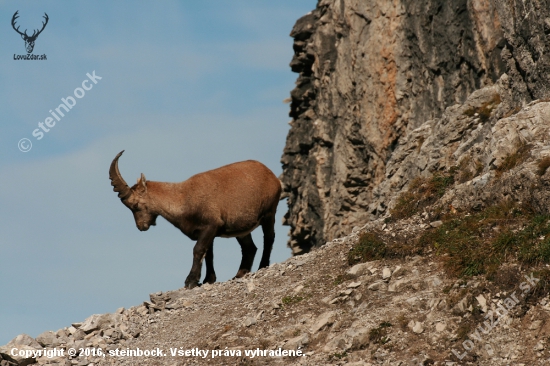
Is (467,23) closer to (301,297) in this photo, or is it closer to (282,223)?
(301,297)

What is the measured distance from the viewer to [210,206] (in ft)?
63.8

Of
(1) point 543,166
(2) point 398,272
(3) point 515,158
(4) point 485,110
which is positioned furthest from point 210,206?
(1) point 543,166

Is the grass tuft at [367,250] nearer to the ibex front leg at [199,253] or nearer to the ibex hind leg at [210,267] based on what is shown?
the ibex front leg at [199,253]

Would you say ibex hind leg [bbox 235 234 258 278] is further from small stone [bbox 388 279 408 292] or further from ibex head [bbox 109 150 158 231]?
small stone [bbox 388 279 408 292]

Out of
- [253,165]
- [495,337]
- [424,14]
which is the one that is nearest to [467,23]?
[424,14]

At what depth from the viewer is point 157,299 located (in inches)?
702

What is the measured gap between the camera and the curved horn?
65.7 feet

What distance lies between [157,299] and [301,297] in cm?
438

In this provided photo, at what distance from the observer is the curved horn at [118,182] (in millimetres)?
20031

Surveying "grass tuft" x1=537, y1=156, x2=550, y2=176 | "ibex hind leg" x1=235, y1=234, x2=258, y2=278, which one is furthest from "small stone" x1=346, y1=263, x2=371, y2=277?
"ibex hind leg" x1=235, y1=234, x2=258, y2=278

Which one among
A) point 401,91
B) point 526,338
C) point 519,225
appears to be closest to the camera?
→ point 526,338

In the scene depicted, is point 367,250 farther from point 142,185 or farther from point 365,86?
point 365,86

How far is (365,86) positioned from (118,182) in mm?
17101

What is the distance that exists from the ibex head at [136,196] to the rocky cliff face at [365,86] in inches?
280
